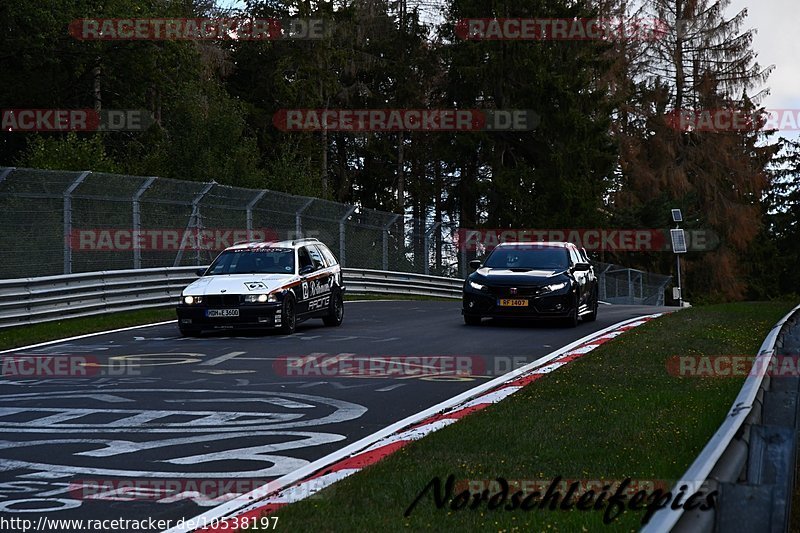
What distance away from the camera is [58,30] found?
125 ft

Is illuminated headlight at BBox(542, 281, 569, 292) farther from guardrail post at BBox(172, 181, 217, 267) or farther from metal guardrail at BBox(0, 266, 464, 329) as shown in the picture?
guardrail post at BBox(172, 181, 217, 267)

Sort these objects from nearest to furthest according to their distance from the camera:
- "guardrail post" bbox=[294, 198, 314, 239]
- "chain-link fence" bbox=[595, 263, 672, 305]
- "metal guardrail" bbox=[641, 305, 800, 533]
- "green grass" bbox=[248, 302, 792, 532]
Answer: "metal guardrail" bbox=[641, 305, 800, 533] < "green grass" bbox=[248, 302, 792, 532] < "guardrail post" bbox=[294, 198, 314, 239] < "chain-link fence" bbox=[595, 263, 672, 305]

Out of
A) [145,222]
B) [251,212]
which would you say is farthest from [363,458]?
[251,212]

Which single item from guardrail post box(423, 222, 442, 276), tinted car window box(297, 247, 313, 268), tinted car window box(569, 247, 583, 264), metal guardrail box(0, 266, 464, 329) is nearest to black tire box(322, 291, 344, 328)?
tinted car window box(297, 247, 313, 268)

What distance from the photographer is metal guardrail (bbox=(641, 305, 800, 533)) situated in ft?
13.4

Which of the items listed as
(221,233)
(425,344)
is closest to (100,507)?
(425,344)

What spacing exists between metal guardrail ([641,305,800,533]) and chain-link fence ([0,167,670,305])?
612 inches

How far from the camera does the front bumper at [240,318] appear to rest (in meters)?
17.0

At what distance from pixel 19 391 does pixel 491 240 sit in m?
32.7

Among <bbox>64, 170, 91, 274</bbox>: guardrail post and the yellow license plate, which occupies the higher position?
<bbox>64, 170, 91, 274</bbox>: guardrail post

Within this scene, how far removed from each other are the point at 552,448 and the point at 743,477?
7.41 ft

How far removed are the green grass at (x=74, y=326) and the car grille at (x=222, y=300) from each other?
8.06 ft

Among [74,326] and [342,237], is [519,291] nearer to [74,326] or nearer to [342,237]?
[74,326]

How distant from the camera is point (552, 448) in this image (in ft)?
23.0
